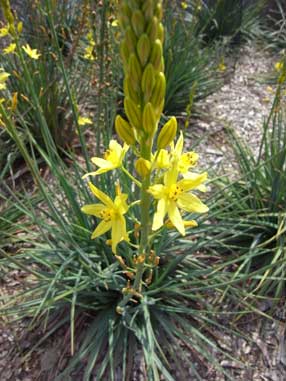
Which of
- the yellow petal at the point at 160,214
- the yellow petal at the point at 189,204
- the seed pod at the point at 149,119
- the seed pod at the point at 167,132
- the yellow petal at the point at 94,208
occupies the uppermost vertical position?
the seed pod at the point at 149,119

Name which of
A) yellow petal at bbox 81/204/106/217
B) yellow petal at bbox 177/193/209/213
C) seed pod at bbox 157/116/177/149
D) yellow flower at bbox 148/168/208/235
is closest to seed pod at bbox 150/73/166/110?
seed pod at bbox 157/116/177/149

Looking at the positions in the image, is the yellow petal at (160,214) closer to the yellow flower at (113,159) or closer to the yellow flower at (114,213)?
the yellow flower at (114,213)

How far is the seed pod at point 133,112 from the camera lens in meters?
1.41

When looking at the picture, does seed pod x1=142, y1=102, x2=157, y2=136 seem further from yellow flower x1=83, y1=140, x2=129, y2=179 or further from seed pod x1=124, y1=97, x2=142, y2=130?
yellow flower x1=83, y1=140, x2=129, y2=179

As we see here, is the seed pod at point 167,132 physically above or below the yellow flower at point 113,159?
above

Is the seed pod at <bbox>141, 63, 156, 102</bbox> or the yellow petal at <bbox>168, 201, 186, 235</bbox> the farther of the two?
the yellow petal at <bbox>168, 201, 186, 235</bbox>

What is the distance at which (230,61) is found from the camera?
18.9 feet

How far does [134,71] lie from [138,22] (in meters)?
0.15

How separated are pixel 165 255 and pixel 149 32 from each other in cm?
172

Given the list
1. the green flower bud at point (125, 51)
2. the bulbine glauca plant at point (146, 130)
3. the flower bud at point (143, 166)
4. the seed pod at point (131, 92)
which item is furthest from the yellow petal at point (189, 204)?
the green flower bud at point (125, 51)

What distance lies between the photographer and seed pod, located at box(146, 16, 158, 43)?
123cm

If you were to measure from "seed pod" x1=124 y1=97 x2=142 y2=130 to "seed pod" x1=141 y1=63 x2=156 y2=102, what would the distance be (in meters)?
0.06

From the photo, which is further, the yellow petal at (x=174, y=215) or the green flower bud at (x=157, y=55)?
the yellow petal at (x=174, y=215)

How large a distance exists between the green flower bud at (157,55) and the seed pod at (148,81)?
3 centimetres
